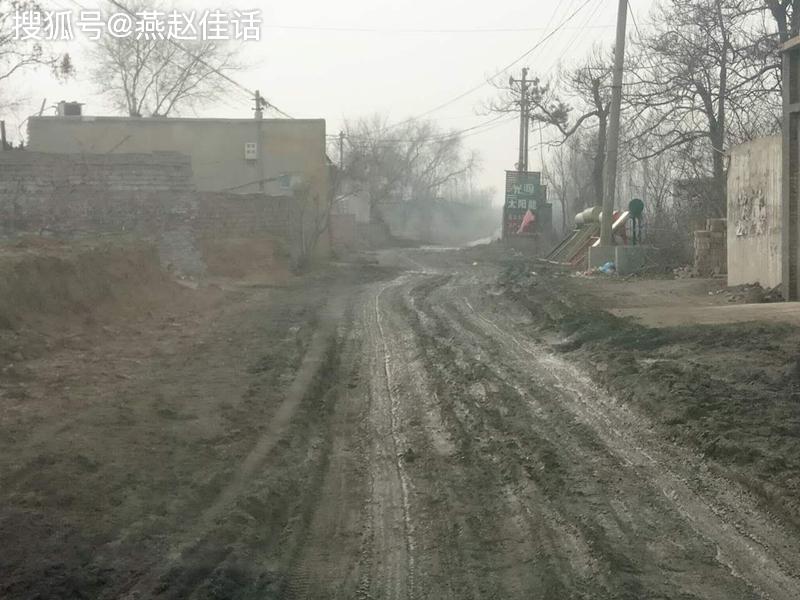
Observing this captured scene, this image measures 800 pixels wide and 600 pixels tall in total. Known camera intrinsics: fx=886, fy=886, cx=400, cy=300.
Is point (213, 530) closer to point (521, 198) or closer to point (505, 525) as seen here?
point (505, 525)

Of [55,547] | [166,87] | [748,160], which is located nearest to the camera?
[55,547]

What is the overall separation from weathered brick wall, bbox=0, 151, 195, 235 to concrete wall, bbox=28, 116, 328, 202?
10.1 m

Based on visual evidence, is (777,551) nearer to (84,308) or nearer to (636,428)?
(636,428)

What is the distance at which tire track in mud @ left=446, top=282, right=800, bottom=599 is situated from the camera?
4.89 m

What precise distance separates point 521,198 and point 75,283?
118ft

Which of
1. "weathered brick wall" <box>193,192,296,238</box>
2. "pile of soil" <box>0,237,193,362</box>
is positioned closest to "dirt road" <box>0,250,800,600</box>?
"pile of soil" <box>0,237,193,362</box>

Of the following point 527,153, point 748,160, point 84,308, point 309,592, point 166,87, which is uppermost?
point 166,87

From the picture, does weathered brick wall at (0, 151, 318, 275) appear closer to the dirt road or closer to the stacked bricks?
the stacked bricks

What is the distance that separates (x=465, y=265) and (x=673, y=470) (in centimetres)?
2741

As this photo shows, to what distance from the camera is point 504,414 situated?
8820 millimetres

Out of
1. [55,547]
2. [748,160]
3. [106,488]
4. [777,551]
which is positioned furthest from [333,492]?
[748,160]

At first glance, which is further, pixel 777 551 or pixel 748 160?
pixel 748 160

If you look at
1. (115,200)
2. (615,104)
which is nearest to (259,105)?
(115,200)

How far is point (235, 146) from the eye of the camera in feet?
118
